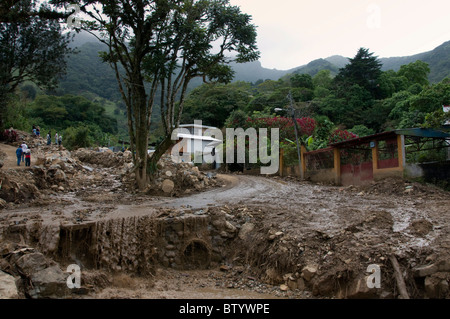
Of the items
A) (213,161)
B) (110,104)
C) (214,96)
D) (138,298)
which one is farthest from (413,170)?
(110,104)

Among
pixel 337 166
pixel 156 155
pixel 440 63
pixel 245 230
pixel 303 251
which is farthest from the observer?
pixel 440 63

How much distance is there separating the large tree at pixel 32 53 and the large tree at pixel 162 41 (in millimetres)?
10578

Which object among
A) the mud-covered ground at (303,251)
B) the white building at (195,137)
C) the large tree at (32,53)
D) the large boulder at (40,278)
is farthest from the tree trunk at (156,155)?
the white building at (195,137)

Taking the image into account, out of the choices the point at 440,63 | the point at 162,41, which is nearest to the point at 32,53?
the point at 162,41

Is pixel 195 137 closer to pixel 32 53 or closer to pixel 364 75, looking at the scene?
pixel 32 53

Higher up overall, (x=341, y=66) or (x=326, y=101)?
(x=341, y=66)

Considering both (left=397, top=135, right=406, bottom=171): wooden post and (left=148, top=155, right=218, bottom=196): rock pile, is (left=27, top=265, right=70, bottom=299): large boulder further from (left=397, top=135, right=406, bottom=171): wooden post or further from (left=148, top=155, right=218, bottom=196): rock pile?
(left=397, top=135, right=406, bottom=171): wooden post

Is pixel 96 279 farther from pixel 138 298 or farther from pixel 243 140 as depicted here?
pixel 243 140

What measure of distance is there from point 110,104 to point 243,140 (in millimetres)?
52358

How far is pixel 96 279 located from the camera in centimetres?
608

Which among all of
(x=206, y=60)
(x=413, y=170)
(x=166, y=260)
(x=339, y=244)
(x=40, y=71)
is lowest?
(x=166, y=260)

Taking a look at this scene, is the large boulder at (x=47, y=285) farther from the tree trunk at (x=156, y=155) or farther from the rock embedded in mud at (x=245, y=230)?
the tree trunk at (x=156, y=155)

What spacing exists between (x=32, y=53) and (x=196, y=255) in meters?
22.3

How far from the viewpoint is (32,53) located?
2258 cm
